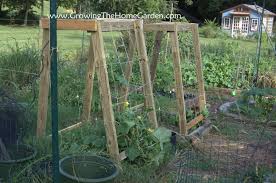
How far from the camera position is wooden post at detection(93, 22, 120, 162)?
3.93 meters

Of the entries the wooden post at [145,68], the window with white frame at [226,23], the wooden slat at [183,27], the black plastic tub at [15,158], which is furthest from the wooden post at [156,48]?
the window with white frame at [226,23]

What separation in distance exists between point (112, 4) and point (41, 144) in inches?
557

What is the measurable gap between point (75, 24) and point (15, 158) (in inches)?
50.2

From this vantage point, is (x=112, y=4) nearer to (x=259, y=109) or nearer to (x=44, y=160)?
(x=259, y=109)

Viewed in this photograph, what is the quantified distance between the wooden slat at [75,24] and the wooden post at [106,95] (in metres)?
0.07

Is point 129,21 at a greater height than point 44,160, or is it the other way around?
point 129,21

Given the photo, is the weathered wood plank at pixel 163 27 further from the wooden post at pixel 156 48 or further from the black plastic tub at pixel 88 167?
the black plastic tub at pixel 88 167

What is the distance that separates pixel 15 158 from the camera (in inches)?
145

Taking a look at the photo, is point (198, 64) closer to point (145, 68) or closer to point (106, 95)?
point (145, 68)

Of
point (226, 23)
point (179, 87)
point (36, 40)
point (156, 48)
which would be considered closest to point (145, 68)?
point (179, 87)

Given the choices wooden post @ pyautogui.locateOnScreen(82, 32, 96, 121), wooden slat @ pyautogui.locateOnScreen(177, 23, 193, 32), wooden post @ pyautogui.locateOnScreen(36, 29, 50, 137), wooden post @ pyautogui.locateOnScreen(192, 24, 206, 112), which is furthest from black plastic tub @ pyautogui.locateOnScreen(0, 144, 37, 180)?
wooden post @ pyautogui.locateOnScreen(192, 24, 206, 112)

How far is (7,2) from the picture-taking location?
90.6 feet

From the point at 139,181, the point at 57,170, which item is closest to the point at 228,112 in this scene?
the point at 139,181

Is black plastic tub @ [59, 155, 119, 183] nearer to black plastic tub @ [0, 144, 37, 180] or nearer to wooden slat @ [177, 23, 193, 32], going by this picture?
black plastic tub @ [0, 144, 37, 180]
